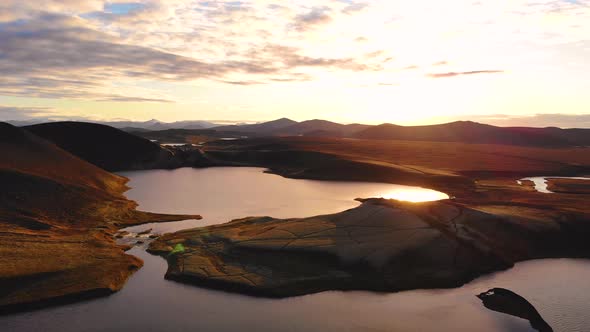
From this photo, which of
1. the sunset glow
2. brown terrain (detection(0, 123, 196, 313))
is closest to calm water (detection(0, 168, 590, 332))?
brown terrain (detection(0, 123, 196, 313))

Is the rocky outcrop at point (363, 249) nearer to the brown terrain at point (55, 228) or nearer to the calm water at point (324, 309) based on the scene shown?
the calm water at point (324, 309)

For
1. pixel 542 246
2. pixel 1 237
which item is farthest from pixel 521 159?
pixel 1 237

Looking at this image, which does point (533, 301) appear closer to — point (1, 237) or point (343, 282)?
point (343, 282)

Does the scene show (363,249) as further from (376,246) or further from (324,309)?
(324,309)

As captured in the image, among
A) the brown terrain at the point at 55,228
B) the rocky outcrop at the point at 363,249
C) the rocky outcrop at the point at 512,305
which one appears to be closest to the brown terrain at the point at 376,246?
the rocky outcrop at the point at 363,249

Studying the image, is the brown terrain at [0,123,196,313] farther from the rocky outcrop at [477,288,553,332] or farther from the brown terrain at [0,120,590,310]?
the rocky outcrop at [477,288,553,332]

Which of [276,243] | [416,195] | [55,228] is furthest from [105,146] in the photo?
[276,243]
